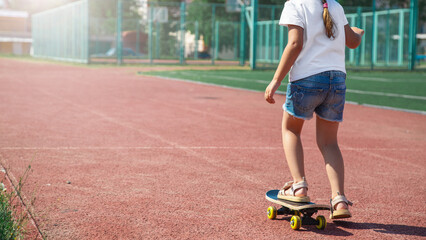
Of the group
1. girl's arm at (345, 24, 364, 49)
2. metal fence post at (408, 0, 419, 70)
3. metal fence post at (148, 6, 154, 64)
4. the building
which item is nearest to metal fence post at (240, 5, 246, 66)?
metal fence post at (148, 6, 154, 64)

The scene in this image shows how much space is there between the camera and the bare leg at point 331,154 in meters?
4.33

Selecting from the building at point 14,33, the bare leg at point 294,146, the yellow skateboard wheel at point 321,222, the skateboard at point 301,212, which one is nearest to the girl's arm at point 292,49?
the bare leg at point 294,146

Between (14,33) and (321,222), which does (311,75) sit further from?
(14,33)

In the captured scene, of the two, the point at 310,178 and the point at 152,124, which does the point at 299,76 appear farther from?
the point at 152,124

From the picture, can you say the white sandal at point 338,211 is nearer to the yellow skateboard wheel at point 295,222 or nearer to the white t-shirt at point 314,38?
the yellow skateboard wheel at point 295,222

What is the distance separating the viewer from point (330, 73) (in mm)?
4188

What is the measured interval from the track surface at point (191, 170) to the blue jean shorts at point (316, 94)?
2.68 feet

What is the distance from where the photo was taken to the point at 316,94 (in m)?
4.17

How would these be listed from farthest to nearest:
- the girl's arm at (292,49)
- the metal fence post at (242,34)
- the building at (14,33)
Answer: the building at (14,33) < the metal fence post at (242,34) < the girl's arm at (292,49)

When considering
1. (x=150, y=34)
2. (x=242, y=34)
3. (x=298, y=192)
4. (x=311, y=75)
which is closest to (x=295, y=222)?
(x=298, y=192)

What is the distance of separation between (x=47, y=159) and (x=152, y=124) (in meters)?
3.30

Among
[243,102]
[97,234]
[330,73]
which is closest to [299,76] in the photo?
[330,73]

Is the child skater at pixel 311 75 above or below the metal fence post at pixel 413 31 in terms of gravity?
below

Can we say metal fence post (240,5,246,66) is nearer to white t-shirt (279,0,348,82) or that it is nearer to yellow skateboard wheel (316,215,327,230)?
white t-shirt (279,0,348,82)
